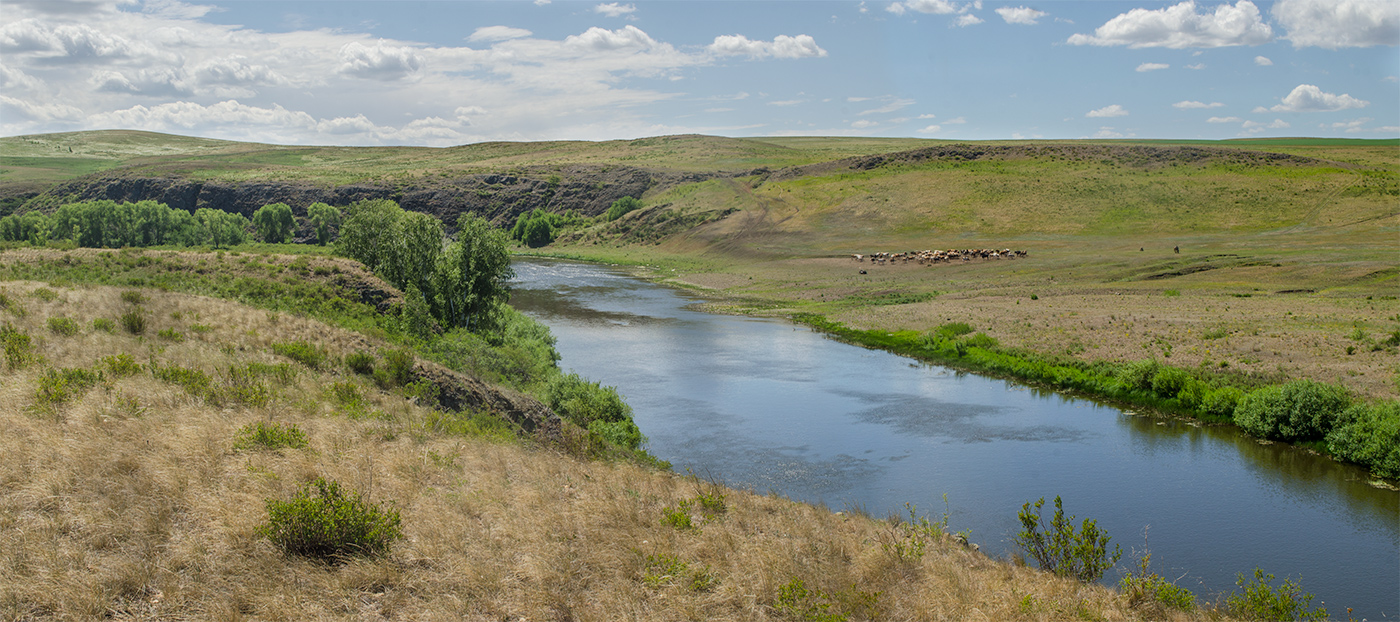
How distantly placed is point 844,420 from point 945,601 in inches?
775

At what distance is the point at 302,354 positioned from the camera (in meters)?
18.2

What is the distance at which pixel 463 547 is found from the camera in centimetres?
944

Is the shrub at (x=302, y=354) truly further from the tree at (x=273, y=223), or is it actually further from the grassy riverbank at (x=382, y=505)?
the tree at (x=273, y=223)

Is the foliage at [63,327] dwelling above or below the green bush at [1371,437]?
above

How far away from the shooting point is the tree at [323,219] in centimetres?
Answer: 11162

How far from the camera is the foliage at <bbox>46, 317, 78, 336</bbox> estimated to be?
1700 centimetres

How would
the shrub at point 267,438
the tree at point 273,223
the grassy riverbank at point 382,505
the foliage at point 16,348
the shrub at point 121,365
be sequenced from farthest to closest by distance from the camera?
the tree at point 273,223 < the shrub at point 121,365 < the foliage at point 16,348 < the shrub at point 267,438 < the grassy riverbank at point 382,505

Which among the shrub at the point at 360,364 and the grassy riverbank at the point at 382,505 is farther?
the shrub at the point at 360,364

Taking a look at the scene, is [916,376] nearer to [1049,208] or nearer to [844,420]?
[844,420]

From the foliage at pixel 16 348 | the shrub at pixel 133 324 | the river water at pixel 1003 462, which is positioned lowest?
the river water at pixel 1003 462

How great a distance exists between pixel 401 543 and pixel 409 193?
143023 mm

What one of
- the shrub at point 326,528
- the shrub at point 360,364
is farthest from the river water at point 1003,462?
the shrub at point 326,528

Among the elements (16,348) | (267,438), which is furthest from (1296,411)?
(16,348)

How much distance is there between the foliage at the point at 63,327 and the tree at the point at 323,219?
3959 inches
